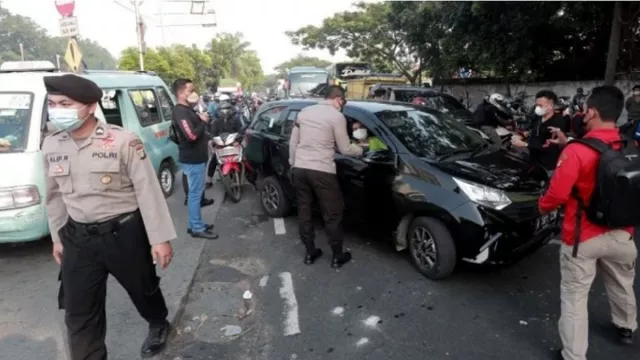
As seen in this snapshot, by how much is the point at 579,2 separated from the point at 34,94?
480 inches

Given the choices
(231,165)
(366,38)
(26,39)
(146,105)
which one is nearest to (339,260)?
(231,165)

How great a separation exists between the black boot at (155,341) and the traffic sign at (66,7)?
7098mm

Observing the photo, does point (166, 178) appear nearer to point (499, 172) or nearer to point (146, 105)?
point (146, 105)

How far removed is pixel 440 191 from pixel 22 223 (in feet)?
12.6

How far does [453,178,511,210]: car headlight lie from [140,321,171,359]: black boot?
2.50 metres

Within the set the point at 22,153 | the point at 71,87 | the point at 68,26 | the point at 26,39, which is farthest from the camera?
→ the point at 26,39

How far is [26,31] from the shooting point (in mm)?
78250

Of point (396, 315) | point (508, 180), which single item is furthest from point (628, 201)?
point (396, 315)

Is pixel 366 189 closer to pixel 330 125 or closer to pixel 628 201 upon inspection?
pixel 330 125

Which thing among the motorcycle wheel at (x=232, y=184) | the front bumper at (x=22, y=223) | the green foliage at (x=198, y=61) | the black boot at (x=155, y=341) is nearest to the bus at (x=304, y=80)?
the green foliage at (x=198, y=61)

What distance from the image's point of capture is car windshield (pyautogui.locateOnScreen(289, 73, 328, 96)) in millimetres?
21312

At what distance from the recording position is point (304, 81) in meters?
21.5

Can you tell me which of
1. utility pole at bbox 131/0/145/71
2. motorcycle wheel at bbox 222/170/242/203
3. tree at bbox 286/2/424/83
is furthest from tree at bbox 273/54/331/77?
motorcycle wheel at bbox 222/170/242/203

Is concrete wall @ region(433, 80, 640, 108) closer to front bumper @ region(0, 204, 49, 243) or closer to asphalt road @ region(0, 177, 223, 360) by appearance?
asphalt road @ region(0, 177, 223, 360)
